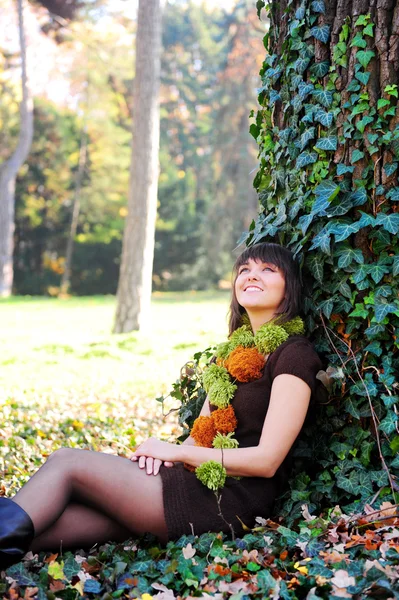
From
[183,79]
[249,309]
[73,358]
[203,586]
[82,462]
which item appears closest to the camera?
[203,586]

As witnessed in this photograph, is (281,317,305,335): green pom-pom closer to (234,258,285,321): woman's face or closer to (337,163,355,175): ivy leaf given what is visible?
(234,258,285,321): woman's face

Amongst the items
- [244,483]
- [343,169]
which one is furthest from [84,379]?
[343,169]

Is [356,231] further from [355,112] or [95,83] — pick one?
[95,83]

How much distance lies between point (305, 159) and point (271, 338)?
2.67ft

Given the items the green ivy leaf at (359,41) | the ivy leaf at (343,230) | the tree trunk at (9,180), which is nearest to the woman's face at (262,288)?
the ivy leaf at (343,230)

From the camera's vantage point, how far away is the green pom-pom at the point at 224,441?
2.68 m

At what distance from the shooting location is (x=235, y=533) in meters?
2.60

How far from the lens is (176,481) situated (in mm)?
2596

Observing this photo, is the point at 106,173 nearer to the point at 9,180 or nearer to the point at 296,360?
the point at 9,180

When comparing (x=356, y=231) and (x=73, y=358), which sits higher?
(x=356, y=231)

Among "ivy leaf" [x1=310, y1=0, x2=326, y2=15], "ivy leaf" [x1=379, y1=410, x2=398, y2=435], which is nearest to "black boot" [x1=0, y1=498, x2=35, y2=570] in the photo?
"ivy leaf" [x1=379, y1=410, x2=398, y2=435]

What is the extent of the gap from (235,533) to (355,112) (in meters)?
1.78

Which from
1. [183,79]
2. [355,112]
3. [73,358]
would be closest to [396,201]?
[355,112]

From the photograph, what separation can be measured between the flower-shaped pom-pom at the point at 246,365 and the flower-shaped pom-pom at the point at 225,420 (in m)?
0.14
